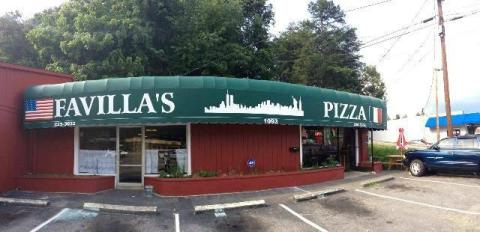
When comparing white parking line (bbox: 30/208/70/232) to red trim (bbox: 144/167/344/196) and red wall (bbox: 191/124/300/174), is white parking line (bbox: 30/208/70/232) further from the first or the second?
red wall (bbox: 191/124/300/174)

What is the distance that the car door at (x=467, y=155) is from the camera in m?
17.1

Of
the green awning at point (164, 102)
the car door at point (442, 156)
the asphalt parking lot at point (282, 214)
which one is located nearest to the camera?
the asphalt parking lot at point (282, 214)

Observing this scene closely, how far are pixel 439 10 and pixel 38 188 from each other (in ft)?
63.9

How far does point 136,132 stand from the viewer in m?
15.5

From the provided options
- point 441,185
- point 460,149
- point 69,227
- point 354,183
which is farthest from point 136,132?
point 460,149

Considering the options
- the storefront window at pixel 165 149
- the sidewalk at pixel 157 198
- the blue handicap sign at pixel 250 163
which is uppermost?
the storefront window at pixel 165 149

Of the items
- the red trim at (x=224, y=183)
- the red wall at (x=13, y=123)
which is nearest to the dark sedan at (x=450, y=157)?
the red trim at (x=224, y=183)

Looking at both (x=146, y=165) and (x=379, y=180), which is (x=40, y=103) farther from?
(x=379, y=180)

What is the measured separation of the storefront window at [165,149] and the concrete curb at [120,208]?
2903 mm

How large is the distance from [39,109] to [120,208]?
5.47 m

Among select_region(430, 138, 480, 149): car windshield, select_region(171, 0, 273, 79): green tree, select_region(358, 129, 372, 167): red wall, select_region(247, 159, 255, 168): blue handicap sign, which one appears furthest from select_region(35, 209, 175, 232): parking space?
select_region(171, 0, 273, 79): green tree

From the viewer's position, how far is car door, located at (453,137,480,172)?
1714cm

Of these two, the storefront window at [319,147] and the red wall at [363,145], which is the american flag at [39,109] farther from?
the red wall at [363,145]

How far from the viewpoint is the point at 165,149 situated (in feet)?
50.1
